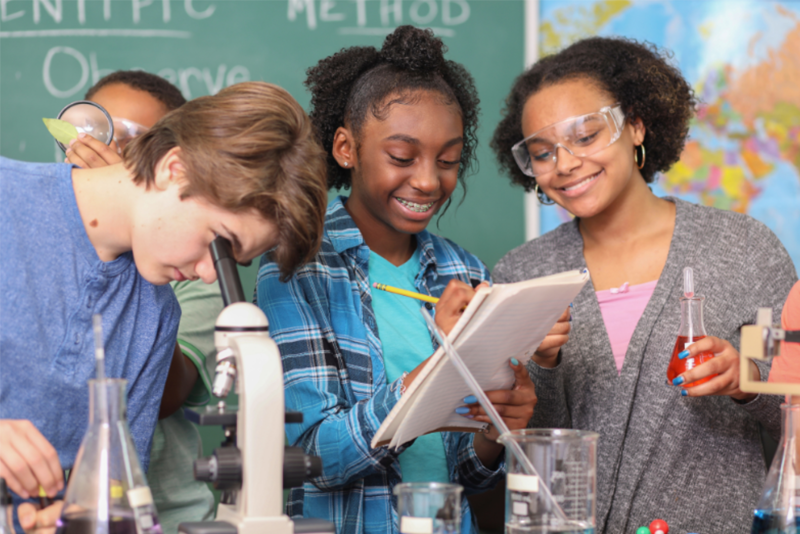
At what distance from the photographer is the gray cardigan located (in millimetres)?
1544

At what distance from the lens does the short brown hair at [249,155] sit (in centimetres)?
106

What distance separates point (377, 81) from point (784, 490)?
3.66 ft

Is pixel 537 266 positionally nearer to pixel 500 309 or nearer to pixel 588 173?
pixel 588 173

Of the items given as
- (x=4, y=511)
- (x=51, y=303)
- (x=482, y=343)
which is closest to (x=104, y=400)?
(x=4, y=511)

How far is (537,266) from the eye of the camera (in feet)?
6.11

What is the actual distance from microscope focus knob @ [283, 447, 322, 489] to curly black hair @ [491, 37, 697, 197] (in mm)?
1304

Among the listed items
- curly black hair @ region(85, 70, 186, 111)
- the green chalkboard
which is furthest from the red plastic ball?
curly black hair @ region(85, 70, 186, 111)

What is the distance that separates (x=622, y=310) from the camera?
5.65 feet

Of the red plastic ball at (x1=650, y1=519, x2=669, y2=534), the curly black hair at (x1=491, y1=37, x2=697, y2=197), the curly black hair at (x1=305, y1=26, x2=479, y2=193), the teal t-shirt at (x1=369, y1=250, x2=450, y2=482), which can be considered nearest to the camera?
the red plastic ball at (x1=650, y1=519, x2=669, y2=534)

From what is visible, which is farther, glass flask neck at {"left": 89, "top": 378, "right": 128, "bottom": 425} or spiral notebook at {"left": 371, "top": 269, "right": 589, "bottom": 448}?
spiral notebook at {"left": 371, "top": 269, "right": 589, "bottom": 448}

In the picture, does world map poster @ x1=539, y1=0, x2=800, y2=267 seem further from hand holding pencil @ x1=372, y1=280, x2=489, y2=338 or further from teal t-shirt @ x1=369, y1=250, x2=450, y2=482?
hand holding pencil @ x1=372, y1=280, x2=489, y2=338

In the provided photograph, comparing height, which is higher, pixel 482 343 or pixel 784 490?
pixel 482 343

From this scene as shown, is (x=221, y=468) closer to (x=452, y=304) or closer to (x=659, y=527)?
(x=452, y=304)

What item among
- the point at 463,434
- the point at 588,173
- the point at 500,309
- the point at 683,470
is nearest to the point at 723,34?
the point at 588,173
